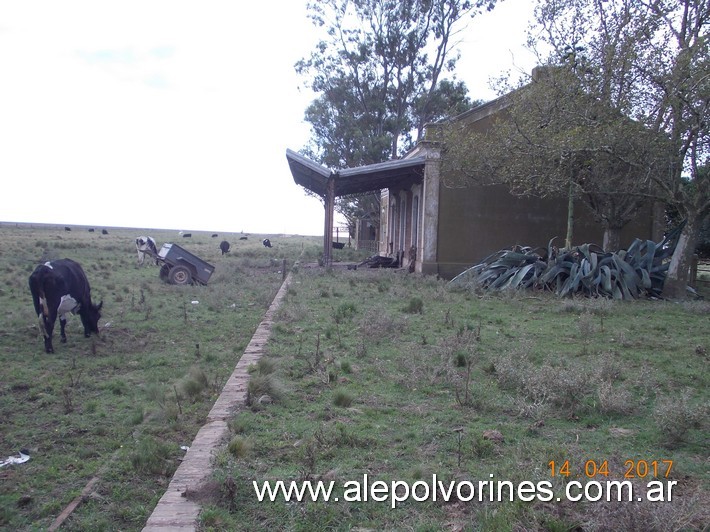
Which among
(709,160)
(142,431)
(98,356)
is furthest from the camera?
(709,160)

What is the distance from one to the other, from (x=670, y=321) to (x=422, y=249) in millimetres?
9290

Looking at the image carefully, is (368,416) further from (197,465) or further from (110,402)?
(110,402)

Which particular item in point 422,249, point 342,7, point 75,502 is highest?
point 342,7

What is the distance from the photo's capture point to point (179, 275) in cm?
1756

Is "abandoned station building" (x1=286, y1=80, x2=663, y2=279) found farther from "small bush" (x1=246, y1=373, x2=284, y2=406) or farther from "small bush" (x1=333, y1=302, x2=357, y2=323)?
"small bush" (x1=246, y1=373, x2=284, y2=406)

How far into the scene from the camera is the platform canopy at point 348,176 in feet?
63.7

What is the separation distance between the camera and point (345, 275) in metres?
19.8

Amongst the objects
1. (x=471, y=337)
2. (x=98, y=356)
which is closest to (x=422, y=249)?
(x=471, y=337)

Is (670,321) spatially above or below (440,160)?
below

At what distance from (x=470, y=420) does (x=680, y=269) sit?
37.7ft

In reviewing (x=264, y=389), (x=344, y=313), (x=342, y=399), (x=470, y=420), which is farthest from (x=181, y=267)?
(x=470, y=420)

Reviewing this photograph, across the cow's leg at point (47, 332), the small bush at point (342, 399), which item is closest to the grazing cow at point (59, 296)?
the cow's leg at point (47, 332)

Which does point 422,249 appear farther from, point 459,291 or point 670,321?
point 670,321
